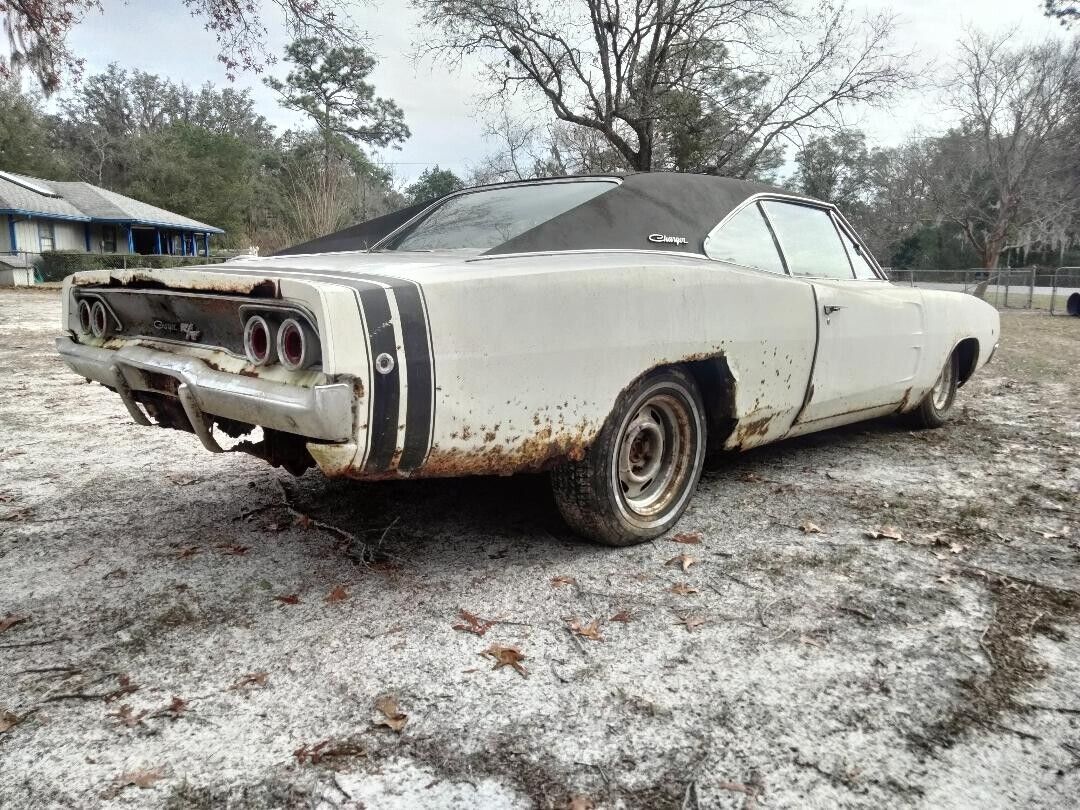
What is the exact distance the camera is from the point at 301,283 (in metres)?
2.12

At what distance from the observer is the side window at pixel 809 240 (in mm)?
3736

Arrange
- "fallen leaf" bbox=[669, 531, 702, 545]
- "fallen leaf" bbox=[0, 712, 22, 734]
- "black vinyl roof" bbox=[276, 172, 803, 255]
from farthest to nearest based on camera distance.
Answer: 1. "fallen leaf" bbox=[669, 531, 702, 545]
2. "black vinyl roof" bbox=[276, 172, 803, 255]
3. "fallen leaf" bbox=[0, 712, 22, 734]

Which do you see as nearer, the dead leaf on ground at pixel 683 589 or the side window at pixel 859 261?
the dead leaf on ground at pixel 683 589

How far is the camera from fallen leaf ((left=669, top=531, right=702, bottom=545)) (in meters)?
3.07

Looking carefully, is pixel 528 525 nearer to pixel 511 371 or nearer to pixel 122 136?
pixel 511 371

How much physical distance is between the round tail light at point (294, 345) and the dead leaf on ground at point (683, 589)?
1406 millimetres

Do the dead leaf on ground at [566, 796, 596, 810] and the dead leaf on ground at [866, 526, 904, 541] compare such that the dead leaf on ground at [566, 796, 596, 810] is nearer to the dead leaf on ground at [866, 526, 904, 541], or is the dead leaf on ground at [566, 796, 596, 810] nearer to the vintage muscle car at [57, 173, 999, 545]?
the vintage muscle car at [57, 173, 999, 545]

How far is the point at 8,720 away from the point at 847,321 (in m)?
3.56

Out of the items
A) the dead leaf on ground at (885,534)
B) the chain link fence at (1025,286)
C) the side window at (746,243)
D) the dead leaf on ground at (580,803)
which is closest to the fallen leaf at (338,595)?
the dead leaf on ground at (580,803)

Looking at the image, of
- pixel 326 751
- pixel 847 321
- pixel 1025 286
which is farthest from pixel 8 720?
pixel 1025 286

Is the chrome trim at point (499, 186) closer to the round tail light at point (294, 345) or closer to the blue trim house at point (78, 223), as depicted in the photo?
the round tail light at point (294, 345)

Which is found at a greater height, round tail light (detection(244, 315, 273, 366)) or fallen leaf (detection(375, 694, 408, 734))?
round tail light (detection(244, 315, 273, 366))

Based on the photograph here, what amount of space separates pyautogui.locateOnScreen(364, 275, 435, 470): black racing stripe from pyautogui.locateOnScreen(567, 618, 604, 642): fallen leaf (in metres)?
0.72

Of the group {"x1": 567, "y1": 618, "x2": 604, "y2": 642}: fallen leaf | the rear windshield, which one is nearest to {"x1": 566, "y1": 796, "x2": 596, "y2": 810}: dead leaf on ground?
{"x1": 567, "y1": 618, "x2": 604, "y2": 642}: fallen leaf
